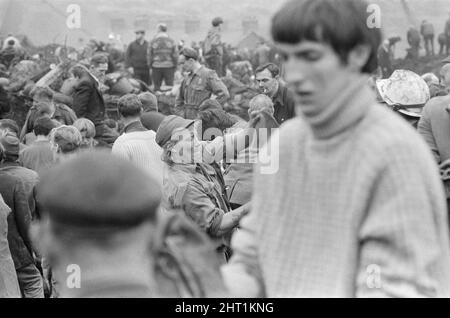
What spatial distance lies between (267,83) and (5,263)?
14.2ft

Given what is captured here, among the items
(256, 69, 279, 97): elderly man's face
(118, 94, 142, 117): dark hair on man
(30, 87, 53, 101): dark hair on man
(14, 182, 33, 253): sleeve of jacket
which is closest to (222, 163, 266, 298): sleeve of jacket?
(14, 182, 33, 253): sleeve of jacket

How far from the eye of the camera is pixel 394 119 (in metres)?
2.57

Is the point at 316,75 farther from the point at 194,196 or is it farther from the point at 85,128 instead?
the point at 85,128

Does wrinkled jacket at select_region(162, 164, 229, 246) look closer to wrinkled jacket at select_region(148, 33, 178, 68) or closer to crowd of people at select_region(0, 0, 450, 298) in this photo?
crowd of people at select_region(0, 0, 450, 298)

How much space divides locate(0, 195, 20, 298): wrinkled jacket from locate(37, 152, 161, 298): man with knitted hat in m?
5.18

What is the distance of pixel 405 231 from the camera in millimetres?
2461

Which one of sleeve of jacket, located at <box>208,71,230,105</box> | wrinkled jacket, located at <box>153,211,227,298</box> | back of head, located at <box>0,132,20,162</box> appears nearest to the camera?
wrinkled jacket, located at <box>153,211,227,298</box>

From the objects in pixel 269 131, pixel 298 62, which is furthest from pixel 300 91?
pixel 269 131

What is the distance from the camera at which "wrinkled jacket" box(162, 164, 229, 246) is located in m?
6.79

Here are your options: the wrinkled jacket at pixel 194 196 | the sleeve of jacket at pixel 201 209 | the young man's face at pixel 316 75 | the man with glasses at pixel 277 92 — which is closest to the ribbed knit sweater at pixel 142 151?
the wrinkled jacket at pixel 194 196

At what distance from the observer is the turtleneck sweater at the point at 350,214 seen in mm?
2475

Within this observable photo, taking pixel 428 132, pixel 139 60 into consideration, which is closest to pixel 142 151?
pixel 428 132

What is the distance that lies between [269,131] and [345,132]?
12.4ft

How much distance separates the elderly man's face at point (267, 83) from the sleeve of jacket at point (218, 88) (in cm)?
220
